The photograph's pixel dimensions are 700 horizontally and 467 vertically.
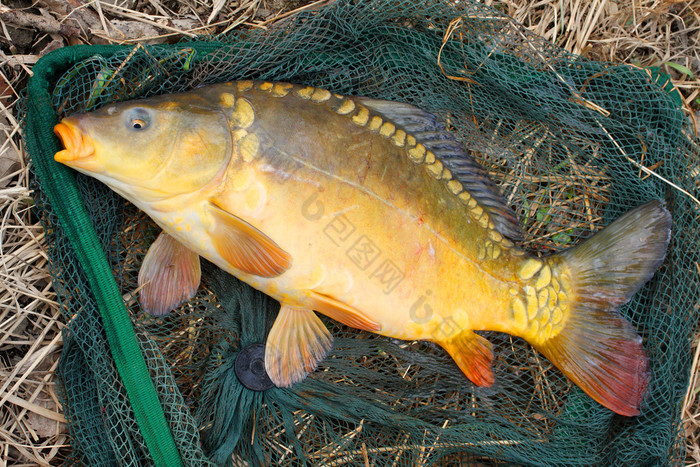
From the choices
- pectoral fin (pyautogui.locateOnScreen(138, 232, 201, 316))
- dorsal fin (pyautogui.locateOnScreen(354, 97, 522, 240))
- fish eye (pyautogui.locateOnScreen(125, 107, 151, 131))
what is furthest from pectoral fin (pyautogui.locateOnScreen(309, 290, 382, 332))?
fish eye (pyautogui.locateOnScreen(125, 107, 151, 131))

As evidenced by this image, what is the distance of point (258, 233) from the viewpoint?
1798mm

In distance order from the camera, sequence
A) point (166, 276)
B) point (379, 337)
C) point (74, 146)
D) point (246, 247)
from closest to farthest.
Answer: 1. point (74, 146)
2. point (246, 247)
3. point (166, 276)
4. point (379, 337)

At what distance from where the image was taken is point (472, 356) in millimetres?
2115

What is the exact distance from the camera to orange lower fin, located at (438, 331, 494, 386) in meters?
2.11

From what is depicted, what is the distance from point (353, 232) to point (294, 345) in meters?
0.54

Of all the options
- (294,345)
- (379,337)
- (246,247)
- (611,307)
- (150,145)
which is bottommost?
(379,337)

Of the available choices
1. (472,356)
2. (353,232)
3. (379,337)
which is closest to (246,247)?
(353,232)

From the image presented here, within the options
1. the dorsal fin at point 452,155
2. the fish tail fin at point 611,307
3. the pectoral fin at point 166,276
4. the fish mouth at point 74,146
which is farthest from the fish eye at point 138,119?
the fish tail fin at point 611,307

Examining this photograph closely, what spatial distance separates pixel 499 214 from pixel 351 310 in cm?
77

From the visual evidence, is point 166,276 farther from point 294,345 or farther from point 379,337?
point 379,337

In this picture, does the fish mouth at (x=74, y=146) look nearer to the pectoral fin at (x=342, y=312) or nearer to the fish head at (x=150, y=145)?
the fish head at (x=150, y=145)

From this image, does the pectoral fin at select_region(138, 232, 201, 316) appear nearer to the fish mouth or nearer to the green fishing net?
the green fishing net

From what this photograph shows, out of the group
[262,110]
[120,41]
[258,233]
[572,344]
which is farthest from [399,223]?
[120,41]

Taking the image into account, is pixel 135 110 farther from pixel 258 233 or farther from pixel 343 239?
pixel 343 239
